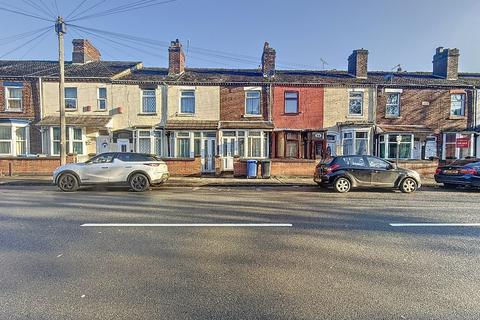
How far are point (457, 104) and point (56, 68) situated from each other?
28110 mm

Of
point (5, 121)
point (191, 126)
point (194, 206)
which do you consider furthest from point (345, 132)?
point (5, 121)

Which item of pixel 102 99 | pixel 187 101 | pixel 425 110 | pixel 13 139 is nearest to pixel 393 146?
pixel 425 110

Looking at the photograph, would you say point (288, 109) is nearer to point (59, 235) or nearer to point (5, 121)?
point (59, 235)

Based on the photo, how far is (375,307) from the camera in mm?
2834

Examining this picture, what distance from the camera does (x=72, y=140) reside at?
18.0m

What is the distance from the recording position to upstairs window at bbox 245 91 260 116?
19.3m

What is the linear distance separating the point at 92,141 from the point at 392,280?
1920 cm

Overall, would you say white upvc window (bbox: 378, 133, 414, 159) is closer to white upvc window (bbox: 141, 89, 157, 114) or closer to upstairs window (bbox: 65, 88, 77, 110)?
white upvc window (bbox: 141, 89, 157, 114)

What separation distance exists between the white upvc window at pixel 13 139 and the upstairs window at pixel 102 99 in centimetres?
476

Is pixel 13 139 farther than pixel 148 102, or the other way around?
pixel 148 102

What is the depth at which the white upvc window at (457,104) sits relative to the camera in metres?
19.3

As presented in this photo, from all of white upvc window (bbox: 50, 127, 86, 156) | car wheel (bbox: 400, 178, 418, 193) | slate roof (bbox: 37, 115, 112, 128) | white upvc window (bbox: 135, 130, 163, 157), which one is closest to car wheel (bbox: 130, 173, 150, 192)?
white upvc window (bbox: 135, 130, 163, 157)

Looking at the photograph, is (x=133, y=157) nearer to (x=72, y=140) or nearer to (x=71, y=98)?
(x=72, y=140)

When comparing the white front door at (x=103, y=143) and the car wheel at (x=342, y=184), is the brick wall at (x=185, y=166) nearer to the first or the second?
the white front door at (x=103, y=143)
